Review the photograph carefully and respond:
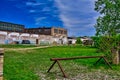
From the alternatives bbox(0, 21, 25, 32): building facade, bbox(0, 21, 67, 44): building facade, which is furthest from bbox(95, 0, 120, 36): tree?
bbox(0, 21, 25, 32): building facade

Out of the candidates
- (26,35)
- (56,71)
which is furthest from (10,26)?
(56,71)

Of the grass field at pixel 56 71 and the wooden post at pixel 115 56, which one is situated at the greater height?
the wooden post at pixel 115 56

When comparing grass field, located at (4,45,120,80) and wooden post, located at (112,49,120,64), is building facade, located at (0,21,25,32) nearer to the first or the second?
grass field, located at (4,45,120,80)

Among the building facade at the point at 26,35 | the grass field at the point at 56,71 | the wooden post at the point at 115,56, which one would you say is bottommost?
the grass field at the point at 56,71

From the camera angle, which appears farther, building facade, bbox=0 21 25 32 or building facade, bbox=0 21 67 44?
building facade, bbox=0 21 25 32

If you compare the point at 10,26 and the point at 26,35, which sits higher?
the point at 10,26

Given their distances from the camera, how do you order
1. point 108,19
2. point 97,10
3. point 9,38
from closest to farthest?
point 108,19, point 97,10, point 9,38

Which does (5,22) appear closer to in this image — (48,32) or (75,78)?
(48,32)

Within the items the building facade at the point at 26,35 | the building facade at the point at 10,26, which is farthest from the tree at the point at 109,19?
the building facade at the point at 10,26

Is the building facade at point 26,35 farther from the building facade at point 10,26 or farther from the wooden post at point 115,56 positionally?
the wooden post at point 115,56

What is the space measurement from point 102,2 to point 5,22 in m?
54.2

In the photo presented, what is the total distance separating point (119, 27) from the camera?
50750 mm

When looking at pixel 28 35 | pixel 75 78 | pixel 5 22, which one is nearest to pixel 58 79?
pixel 75 78

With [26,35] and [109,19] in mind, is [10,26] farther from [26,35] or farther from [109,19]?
[109,19]
